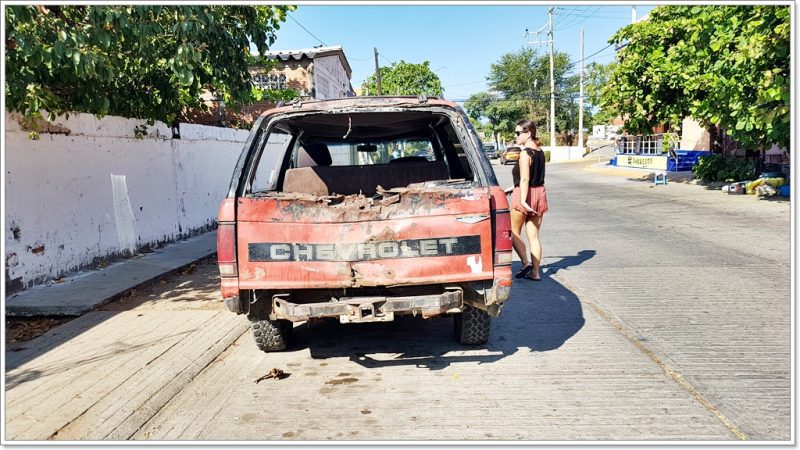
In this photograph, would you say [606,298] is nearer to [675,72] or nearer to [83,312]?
[83,312]

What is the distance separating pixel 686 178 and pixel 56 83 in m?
24.4

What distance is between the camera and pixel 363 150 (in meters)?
6.88

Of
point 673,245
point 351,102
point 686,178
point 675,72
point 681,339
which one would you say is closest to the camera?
point 351,102

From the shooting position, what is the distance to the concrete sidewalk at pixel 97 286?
6.17 meters

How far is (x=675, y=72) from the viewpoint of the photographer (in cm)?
1884

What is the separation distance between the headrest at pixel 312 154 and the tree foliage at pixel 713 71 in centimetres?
872

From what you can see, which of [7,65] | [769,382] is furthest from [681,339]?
[7,65]

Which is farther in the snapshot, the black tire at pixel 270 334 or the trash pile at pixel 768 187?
the trash pile at pixel 768 187

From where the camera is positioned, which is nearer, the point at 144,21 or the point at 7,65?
the point at 7,65

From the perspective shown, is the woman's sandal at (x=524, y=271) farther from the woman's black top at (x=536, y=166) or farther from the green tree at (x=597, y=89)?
the green tree at (x=597, y=89)

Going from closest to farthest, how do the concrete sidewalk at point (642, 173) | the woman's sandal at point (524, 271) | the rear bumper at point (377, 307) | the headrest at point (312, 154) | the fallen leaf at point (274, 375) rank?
the rear bumper at point (377, 307), the fallen leaf at point (274, 375), the headrest at point (312, 154), the woman's sandal at point (524, 271), the concrete sidewalk at point (642, 173)

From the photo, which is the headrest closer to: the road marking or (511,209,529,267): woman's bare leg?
(511,209,529,267): woman's bare leg

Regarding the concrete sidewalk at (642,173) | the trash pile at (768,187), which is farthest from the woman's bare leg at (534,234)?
the concrete sidewalk at (642,173)

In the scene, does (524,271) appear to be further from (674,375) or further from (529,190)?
(674,375)
